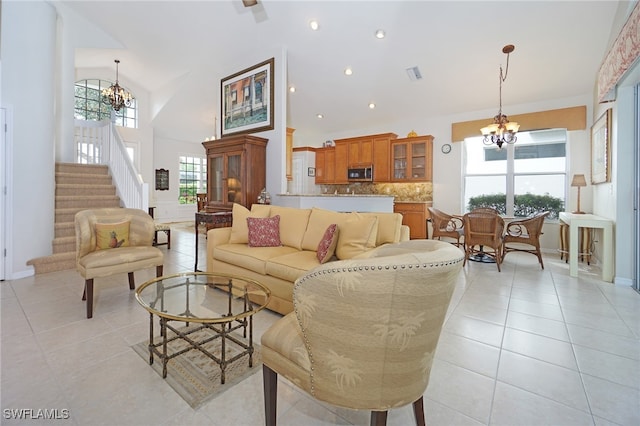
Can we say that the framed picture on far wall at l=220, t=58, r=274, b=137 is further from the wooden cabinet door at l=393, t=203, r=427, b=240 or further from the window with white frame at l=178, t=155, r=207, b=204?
the window with white frame at l=178, t=155, r=207, b=204

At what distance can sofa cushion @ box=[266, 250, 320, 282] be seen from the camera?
246cm

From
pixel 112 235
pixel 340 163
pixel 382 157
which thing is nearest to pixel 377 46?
pixel 382 157

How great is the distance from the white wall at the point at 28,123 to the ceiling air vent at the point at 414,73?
549 centimetres

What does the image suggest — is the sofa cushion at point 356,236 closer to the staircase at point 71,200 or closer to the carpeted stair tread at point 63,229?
the staircase at point 71,200

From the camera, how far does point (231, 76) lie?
5.87m

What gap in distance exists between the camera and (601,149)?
4.28m

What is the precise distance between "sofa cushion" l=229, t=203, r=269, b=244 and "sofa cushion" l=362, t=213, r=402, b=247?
1369mm

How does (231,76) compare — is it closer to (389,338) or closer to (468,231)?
(468,231)

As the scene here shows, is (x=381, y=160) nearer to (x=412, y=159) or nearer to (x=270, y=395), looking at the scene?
(x=412, y=159)

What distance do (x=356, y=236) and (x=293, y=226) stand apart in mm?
871

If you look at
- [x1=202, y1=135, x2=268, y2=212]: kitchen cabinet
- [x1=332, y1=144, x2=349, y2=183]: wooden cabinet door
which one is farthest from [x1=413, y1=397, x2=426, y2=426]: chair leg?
[x1=332, y1=144, x2=349, y2=183]: wooden cabinet door

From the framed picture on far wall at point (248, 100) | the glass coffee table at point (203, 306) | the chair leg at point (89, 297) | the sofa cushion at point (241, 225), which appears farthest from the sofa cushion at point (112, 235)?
the framed picture on far wall at point (248, 100)

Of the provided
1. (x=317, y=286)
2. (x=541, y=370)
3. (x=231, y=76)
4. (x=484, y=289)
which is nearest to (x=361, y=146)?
(x=231, y=76)

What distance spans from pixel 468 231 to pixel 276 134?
351cm
